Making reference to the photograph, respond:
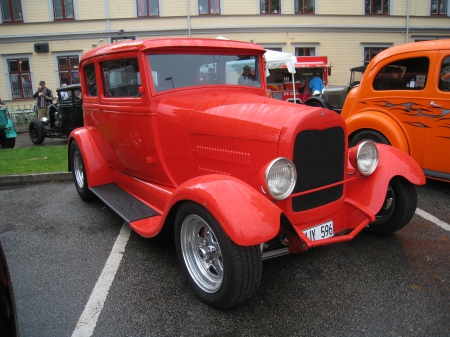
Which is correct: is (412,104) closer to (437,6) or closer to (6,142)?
(6,142)

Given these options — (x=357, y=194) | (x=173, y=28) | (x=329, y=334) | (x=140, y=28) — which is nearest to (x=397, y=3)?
(x=173, y=28)

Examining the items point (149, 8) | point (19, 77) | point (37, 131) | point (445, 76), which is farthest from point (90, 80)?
point (19, 77)

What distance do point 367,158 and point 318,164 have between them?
0.60 meters

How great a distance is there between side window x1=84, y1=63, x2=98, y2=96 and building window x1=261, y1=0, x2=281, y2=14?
1553 cm

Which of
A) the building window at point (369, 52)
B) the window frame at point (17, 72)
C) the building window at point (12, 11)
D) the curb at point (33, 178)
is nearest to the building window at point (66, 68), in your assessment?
the window frame at point (17, 72)

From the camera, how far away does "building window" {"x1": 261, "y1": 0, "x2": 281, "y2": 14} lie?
18438 millimetres

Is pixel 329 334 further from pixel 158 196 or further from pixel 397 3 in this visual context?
pixel 397 3

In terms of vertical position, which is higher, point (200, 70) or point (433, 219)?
point (200, 70)

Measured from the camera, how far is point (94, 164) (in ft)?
15.1

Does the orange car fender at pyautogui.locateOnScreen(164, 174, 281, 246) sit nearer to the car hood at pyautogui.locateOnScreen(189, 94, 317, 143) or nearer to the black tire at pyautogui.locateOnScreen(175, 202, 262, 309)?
the black tire at pyautogui.locateOnScreen(175, 202, 262, 309)

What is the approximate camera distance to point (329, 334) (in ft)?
7.54

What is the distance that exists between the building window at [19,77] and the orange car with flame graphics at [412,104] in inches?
693

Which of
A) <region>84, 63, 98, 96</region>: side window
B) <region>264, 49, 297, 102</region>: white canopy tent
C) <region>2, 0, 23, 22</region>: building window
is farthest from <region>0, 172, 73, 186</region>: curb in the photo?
<region>2, 0, 23, 22</region>: building window

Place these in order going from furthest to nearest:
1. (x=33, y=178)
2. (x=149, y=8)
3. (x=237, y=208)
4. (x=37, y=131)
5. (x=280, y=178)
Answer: (x=149, y=8), (x=37, y=131), (x=33, y=178), (x=280, y=178), (x=237, y=208)
